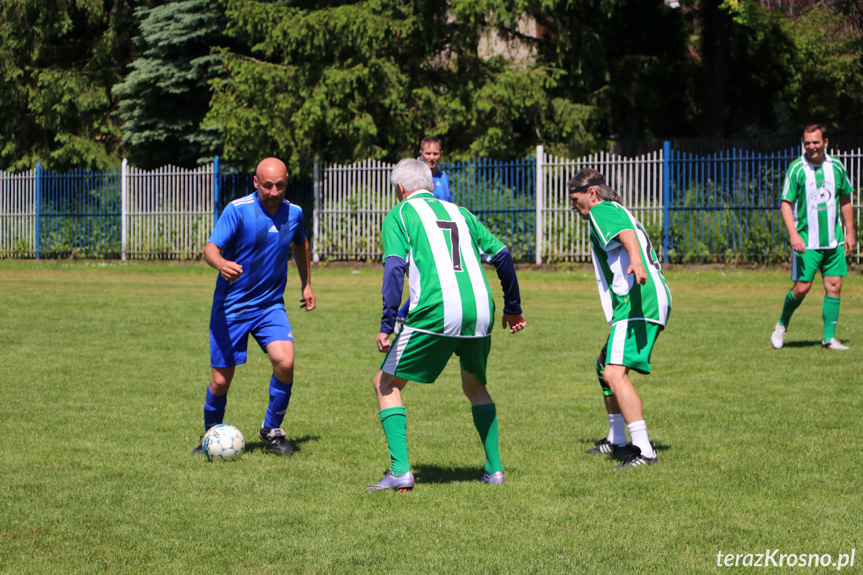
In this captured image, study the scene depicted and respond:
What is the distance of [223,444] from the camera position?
21.3 ft

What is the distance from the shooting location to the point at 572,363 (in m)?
10.7

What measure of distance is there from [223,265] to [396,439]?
161 centimetres

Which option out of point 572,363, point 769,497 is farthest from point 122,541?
point 572,363

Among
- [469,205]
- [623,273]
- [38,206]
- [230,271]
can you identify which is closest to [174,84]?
[38,206]

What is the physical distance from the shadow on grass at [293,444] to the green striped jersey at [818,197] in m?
6.42

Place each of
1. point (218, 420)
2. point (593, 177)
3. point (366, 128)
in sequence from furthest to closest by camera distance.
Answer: point (366, 128)
point (218, 420)
point (593, 177)

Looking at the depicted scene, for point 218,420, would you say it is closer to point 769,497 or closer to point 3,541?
point 3,541

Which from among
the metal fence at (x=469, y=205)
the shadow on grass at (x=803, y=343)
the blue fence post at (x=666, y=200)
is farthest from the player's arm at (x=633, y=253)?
the blue fence post at (x=666, y=200)

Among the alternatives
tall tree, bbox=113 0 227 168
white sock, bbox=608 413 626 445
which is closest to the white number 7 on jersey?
white sock, bbox=608 413 626 445

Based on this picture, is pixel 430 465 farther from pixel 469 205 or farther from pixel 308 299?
pixel 469 205

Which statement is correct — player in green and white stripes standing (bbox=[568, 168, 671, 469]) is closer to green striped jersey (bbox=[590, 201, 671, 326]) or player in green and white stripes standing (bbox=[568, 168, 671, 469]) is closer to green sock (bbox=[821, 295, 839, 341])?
green striped jersey (bbox=[590, 201, 671, 326])

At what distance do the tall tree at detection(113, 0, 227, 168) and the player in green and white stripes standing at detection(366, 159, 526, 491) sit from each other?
1004 inches

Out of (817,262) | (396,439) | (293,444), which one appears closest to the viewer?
(396,439)

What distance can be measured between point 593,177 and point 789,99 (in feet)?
95.1
